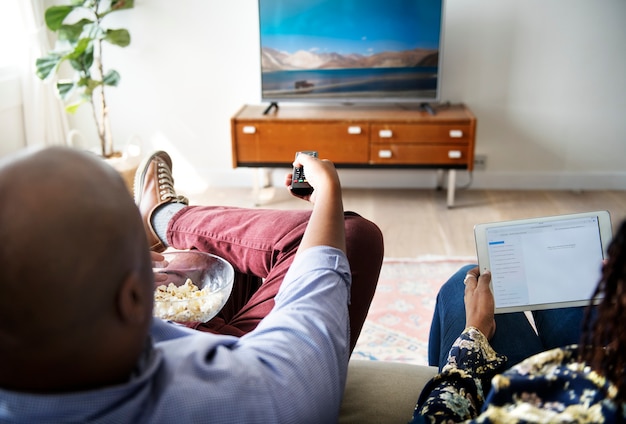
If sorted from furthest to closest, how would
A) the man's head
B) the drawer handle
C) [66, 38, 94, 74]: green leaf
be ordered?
the drawer handle → [66, 38, 94, 74]: green leaf → the man's head

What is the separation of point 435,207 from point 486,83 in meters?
0.80

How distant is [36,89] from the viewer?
325cm

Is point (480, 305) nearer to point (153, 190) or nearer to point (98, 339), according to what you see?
point (98, 339)

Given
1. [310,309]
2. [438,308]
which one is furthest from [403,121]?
[310,309]

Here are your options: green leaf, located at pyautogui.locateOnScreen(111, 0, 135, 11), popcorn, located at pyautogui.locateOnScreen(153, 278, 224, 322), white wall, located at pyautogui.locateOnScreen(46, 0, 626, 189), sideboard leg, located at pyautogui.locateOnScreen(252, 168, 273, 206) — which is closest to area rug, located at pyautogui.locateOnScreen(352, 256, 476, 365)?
popcorn, located at pyautogui.locateOnScreen(153, 278, 224, 322)

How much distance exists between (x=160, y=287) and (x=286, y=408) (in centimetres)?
63

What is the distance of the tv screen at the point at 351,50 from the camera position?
123 inches

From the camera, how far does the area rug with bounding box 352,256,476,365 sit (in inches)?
76.3

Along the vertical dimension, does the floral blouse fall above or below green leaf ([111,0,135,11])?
below

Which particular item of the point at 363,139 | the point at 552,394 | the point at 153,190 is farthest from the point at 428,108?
the point at 552,394

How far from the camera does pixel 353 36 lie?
3188 mm

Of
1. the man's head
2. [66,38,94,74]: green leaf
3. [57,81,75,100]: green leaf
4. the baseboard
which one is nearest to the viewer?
the man's head

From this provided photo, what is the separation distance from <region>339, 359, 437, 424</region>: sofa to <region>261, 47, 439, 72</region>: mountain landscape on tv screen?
2397mm

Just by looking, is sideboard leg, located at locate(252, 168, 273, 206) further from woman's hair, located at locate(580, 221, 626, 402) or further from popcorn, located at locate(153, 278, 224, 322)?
woman's hair, located at locate(580, 221, 626, 402)
